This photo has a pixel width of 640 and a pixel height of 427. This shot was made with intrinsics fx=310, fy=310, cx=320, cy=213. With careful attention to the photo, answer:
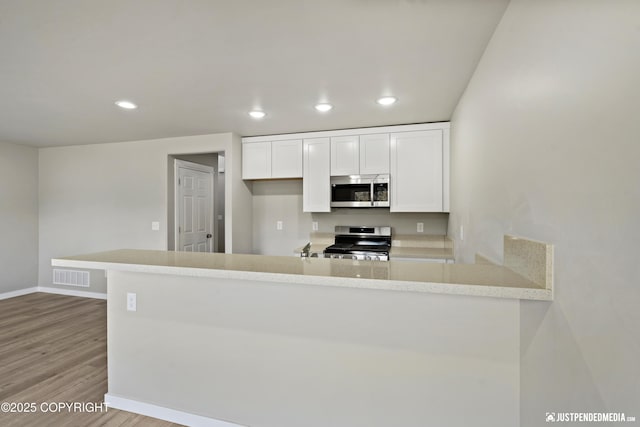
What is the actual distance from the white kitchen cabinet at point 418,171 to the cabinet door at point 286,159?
1137 millimetres

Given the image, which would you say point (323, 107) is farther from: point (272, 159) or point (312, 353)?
point (312, 353)

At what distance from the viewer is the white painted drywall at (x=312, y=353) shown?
1391mm

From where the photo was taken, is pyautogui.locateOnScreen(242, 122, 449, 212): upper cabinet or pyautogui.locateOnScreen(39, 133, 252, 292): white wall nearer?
pyautogui.locateOnScreen(242, 122, 449, 212): upper cabinet

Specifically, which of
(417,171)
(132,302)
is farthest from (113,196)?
(417,171)

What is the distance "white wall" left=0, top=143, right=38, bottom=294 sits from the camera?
455cm

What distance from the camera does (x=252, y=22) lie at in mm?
1581

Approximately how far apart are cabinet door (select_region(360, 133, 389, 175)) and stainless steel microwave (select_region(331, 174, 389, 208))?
0.08m

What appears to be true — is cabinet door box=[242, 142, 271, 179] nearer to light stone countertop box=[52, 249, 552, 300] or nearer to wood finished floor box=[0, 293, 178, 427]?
light stone countertop box=[52, 249, 552, 300]

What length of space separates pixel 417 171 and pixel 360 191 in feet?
2.22

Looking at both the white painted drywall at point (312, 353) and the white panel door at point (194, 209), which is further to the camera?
the white panel door at point (194, 209)

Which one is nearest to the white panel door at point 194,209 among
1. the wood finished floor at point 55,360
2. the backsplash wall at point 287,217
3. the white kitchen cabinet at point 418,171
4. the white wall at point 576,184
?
the backsplash wall at point 287,217

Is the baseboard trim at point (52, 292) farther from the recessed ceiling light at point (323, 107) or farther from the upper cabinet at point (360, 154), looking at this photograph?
the recessed ceiling light at point (323, 107)

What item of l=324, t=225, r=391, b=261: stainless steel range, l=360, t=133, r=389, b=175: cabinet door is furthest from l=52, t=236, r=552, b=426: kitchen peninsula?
l=360, t=133, r=389, b=175: cabinet door

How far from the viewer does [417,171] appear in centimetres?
347
